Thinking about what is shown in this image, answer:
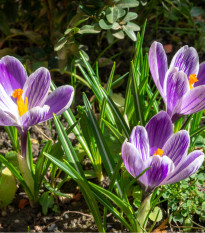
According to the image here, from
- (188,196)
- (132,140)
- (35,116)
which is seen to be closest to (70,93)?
(35,116)

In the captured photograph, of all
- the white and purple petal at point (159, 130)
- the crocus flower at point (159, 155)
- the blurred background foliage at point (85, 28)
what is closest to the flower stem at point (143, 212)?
the crocus flower at point (159, 155)

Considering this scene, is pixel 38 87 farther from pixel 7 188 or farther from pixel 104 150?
pixel 7 188

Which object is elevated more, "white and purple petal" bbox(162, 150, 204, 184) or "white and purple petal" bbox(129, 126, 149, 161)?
"white and purple petal" bbox(129, 126, 149, 161)

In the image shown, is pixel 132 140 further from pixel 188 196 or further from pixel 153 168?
pixel 188 196

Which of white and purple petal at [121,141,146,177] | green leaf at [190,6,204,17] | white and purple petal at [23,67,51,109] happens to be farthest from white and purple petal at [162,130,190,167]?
green leaf at [190,6,204,17]

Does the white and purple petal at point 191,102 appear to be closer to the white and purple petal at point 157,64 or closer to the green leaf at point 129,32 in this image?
the white and purple petal at point 157,64

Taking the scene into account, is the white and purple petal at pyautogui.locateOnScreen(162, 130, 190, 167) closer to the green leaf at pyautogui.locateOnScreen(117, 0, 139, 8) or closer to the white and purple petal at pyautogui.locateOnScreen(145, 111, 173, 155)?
the white and purple petal at pyautogui.locateOnScreen(145, 111, 173, 155)
